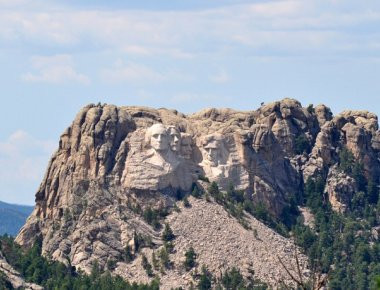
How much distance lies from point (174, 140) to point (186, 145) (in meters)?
2.55

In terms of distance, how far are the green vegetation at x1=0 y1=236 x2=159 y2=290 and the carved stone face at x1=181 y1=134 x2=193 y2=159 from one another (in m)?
15.6

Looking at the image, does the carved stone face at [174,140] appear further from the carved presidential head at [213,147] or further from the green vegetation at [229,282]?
the green vegetation at [229,282]

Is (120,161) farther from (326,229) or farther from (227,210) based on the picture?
(326,229)

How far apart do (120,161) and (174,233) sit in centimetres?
871

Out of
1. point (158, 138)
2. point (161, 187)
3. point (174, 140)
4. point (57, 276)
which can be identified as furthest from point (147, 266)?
point (174, 140)

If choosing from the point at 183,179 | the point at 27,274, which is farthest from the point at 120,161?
the point at 27,274

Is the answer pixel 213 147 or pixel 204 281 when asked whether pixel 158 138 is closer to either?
pixel 213 147

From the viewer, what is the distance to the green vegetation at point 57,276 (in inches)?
4963

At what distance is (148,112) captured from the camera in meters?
146

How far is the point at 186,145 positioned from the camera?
142m

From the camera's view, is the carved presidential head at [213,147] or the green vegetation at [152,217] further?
the carved presidential head at [213,147]

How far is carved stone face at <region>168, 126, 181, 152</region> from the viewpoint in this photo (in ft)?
457

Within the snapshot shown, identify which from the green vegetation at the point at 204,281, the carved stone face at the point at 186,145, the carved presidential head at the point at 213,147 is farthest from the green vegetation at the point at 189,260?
the carved presidential head at the point at 213,147

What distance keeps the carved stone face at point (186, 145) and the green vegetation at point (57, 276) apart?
15634 mm
